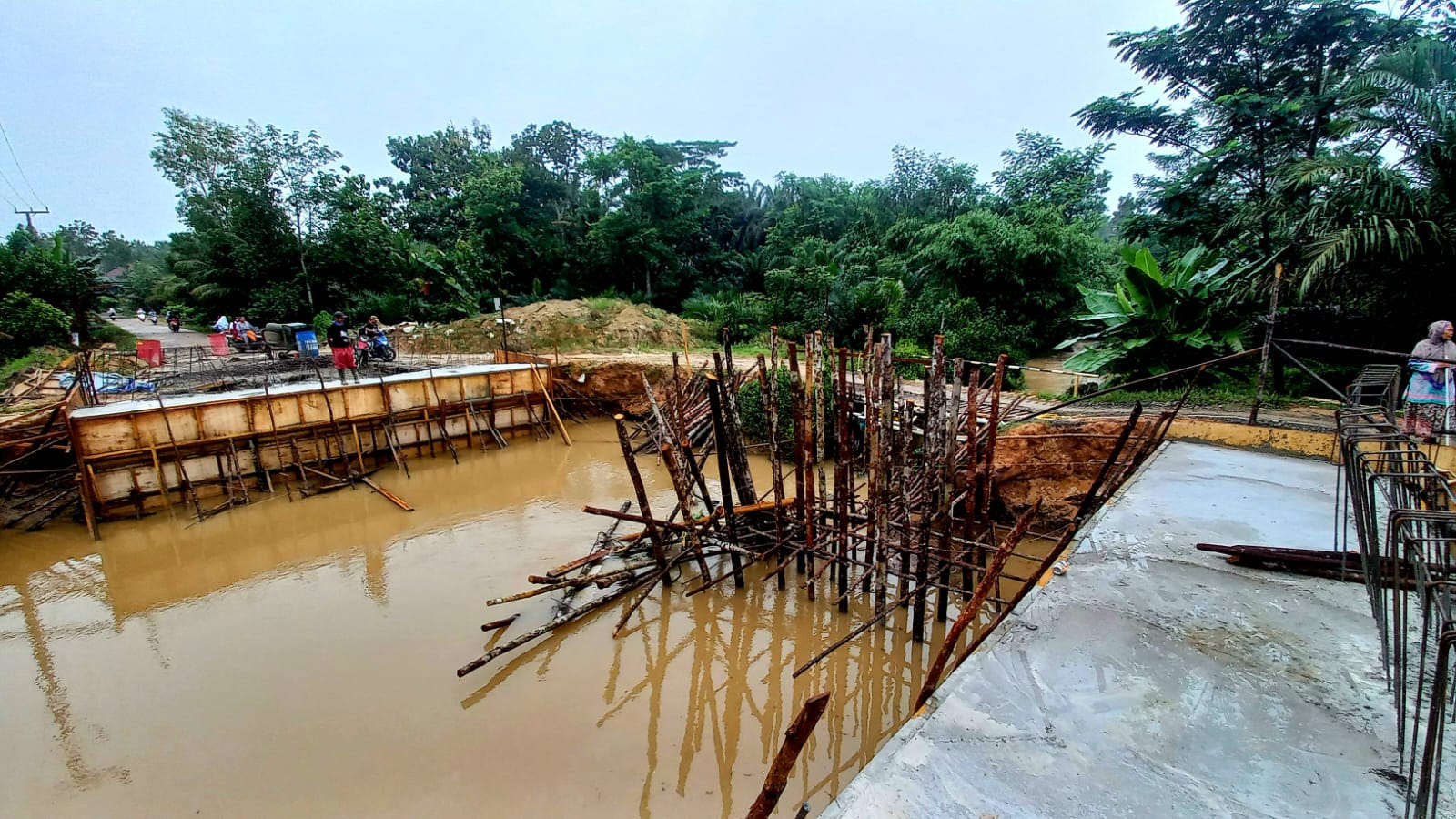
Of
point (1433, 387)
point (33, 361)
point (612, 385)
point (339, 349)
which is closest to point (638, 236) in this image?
point (612, 385)

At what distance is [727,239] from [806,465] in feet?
90.2

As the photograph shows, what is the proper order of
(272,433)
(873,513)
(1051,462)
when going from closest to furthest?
(873,513) < (1051,462) < (272,433)

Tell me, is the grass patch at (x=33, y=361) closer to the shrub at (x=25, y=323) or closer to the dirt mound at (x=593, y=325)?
the shrub at (x=25, y=323)

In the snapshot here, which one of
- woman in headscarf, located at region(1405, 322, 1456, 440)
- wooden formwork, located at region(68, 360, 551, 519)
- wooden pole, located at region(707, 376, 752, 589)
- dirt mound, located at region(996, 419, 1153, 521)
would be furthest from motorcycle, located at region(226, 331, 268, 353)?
woman in headscarf, located at region(1405, 322, 1456, 440)

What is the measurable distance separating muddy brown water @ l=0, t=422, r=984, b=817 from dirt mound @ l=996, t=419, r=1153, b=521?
361 centimetres

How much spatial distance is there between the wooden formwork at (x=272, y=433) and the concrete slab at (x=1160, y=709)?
12.5 meters

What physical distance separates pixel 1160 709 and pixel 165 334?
34973 millimetres

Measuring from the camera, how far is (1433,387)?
617 cm

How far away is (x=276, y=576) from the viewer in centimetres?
811

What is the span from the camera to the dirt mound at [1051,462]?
7973 millimetres

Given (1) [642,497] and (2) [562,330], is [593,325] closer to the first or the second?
(2) [562,330]

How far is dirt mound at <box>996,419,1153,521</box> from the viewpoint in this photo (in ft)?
26.2

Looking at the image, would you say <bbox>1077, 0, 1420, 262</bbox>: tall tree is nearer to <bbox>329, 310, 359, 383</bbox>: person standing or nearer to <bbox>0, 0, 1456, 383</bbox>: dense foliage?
<bbox>0, 0, 1456, 383</bbox>: dense foliage

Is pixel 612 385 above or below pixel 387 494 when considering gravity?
above
